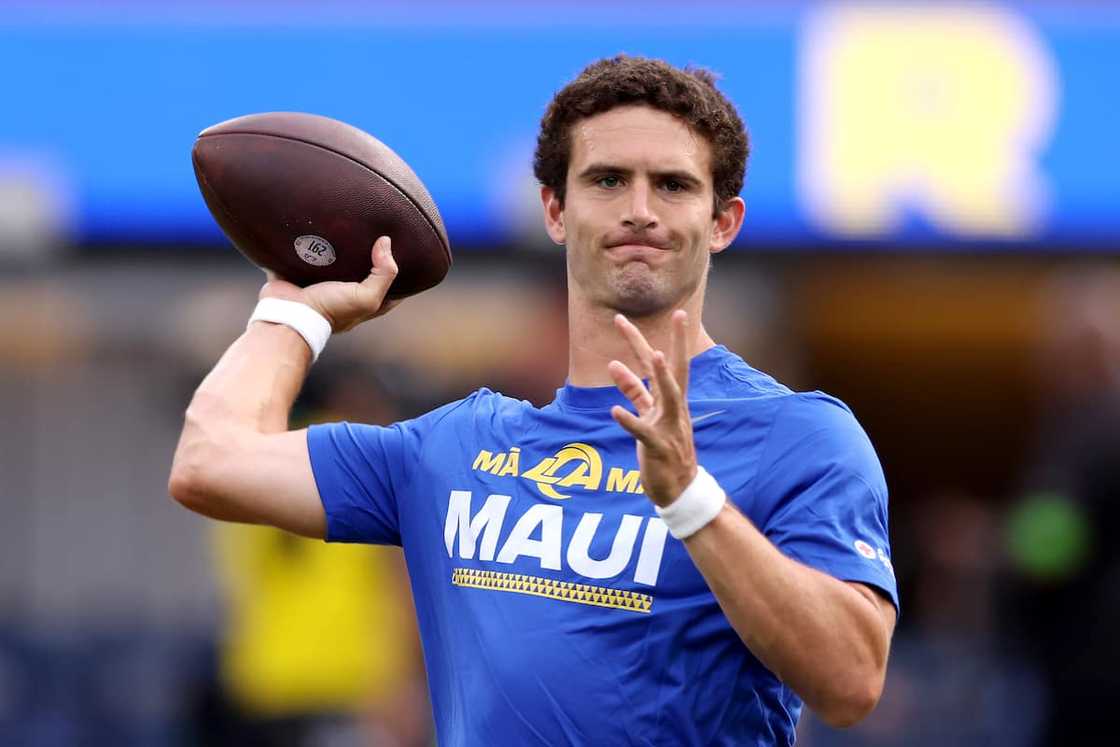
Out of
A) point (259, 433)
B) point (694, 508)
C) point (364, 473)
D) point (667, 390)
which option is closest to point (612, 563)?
point (694, 508)

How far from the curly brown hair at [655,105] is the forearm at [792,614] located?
84 cm

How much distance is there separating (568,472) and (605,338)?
29 centimetres

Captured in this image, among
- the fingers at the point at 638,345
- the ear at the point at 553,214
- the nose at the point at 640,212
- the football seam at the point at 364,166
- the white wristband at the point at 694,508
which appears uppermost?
the football seam at the point at 364,166

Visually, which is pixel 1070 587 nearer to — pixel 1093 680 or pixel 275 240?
pixel 1093 680

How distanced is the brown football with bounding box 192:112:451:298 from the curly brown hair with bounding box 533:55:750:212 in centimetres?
38

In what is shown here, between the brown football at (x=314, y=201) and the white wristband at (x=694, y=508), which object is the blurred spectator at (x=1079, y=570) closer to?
the brown football at (x=314, y=201)

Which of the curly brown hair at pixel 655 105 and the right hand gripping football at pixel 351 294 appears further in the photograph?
the right hand gripping football at pixel 351 294

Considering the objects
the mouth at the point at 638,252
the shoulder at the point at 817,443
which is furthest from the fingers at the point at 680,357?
the mouth at the point at 638,252

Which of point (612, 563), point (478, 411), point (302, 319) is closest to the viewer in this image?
point (612, 563)

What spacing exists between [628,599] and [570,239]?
728mm

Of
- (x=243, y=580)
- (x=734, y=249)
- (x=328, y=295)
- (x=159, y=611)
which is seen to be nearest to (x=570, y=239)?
(x=328, y=295)

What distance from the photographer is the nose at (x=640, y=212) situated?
10.7 feet

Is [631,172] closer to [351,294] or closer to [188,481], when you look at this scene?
[351,294]

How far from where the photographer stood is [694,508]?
2.83m
